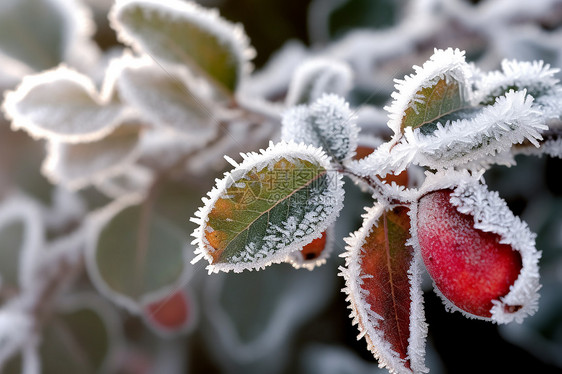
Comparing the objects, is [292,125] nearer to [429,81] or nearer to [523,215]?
[429,81]

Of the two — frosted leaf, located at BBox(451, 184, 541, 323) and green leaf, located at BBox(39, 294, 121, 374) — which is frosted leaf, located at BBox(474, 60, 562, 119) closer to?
frosted leaf, located at BBox(451, 184, 541, 323)

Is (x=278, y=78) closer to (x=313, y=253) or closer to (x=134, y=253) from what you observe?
(x=134, y=253)

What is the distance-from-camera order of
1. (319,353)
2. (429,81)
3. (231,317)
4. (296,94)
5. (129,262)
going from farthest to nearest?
(319,353), (231,317), (129,262), (296,94), (429,81)

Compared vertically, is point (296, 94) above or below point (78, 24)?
below

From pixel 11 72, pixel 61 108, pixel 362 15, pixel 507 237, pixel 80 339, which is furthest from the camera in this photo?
pixel 362 15

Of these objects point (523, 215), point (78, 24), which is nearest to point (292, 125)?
point (78, 24)

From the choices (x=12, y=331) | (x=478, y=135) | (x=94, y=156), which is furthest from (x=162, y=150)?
(x=478, y=135)

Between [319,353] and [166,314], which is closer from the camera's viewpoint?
[166,314]
